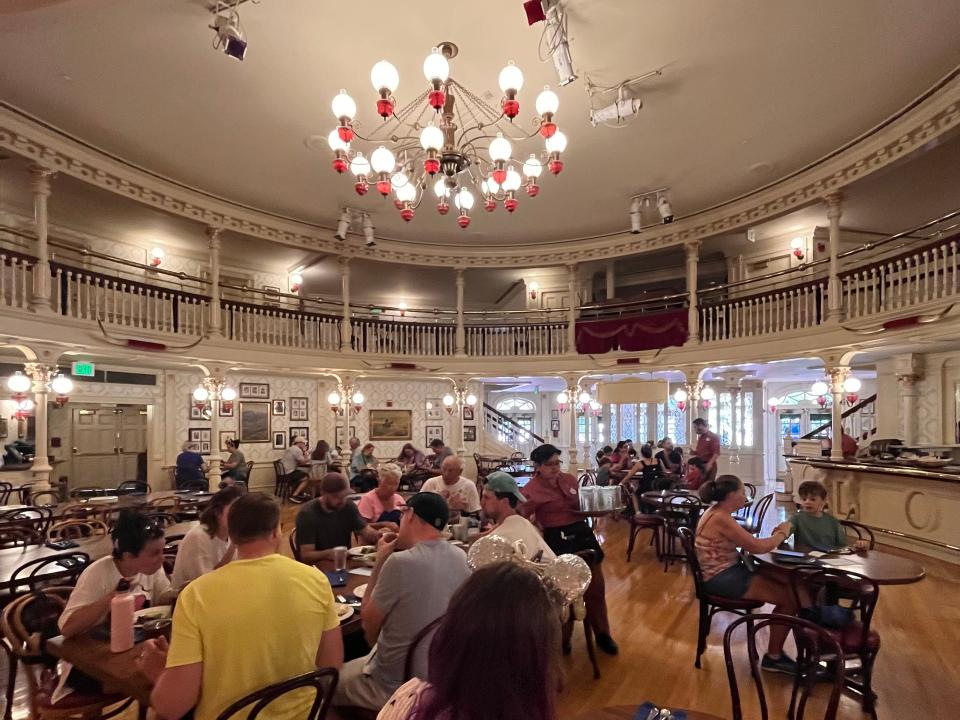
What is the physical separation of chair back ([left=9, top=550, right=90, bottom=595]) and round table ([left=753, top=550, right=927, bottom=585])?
4.50 m

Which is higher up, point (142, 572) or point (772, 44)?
point (772, 44)

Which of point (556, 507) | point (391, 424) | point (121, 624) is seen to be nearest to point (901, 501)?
point (556, 507)

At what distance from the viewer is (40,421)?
7.74m

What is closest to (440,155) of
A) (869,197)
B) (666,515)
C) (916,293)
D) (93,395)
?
(666,515)

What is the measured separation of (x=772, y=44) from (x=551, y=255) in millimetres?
7055

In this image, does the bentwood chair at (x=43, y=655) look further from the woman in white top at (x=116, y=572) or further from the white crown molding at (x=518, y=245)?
the white crown molding at (x=518, y=245)

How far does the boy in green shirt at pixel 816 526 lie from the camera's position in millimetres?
4215

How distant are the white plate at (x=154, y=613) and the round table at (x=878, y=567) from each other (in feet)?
12.0

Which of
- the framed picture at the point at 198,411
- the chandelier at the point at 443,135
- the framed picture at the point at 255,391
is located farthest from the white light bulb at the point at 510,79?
the framed picture at the point at 255,391

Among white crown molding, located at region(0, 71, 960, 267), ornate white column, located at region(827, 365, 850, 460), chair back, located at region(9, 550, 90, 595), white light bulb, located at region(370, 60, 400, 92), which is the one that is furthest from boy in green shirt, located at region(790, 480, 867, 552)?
white crown molding, located at region(0, 71, 960, 267)

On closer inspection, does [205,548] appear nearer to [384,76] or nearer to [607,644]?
[607,644]

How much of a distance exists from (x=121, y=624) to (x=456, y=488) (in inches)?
137

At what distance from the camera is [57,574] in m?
3.54

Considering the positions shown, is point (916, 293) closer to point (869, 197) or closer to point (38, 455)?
point (869, 197)
